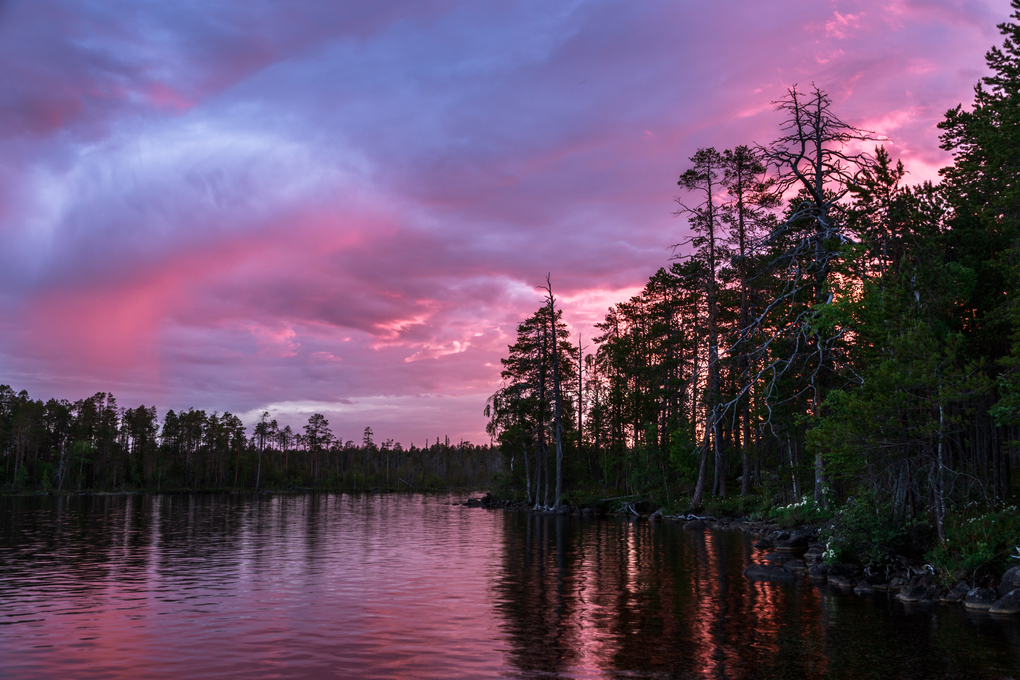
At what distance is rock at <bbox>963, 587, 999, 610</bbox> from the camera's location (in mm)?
17266

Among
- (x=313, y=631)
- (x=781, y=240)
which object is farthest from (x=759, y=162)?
(x=313, y=631)

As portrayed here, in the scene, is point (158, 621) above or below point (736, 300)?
below

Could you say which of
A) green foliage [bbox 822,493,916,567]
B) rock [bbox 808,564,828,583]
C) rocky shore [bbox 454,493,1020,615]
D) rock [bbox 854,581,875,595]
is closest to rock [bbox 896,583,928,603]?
rocky shore [bbox 454,493,1020,615]

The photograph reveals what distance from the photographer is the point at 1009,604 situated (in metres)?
16.5

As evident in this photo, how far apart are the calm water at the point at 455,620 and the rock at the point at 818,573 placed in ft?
6.29

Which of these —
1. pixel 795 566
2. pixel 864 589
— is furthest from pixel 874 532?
pixel 795 566

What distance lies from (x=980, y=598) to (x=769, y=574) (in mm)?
6678

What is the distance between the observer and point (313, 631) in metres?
15.1

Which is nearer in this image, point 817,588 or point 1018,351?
point 1018,351

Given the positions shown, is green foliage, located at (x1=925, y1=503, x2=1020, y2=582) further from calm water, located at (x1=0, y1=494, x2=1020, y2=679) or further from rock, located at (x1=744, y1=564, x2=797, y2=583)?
rock, located at (x1=744, y1=564, x2=797, y2=583)

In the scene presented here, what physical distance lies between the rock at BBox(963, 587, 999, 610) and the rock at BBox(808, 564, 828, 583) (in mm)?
5240

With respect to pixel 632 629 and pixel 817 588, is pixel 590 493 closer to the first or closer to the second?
pixel 817 588

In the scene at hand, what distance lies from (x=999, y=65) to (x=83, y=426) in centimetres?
14515

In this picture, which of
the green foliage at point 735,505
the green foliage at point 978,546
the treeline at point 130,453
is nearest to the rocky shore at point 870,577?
the green foliage at point 978,546
